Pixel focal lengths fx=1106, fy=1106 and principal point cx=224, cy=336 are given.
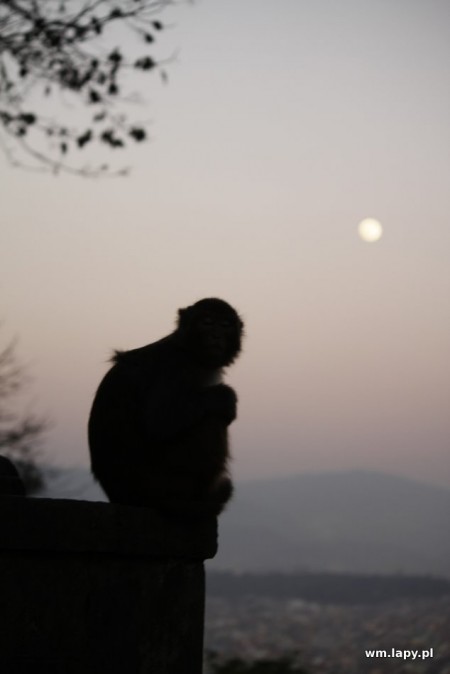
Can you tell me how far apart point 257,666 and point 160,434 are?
3.52 metres

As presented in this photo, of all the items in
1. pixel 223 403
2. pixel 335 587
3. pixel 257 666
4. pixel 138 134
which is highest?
pixel 138 134

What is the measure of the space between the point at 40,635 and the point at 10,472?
0.90 m

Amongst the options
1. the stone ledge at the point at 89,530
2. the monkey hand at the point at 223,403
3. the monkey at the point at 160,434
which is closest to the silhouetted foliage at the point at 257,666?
the monkey at the point at 160,434

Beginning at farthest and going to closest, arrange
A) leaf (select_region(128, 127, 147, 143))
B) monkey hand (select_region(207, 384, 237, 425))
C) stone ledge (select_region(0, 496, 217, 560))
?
leaf (select_region(128, 127, 147, 143)) → monkey hand (select_region(207, 384, 237, 425)) → stone ledge (select_region(0, 496, 217, 560))

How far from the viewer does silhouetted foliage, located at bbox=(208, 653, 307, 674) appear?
8.30 metres

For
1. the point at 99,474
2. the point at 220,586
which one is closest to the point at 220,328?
the point at 99,474

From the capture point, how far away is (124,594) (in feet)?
14.9

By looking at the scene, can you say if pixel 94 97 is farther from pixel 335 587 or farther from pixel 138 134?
pixel 335 587

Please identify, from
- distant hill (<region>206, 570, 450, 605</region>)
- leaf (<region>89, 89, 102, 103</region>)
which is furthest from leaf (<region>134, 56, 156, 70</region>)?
distant hill (<region>206, 570, 450, 605</region>)

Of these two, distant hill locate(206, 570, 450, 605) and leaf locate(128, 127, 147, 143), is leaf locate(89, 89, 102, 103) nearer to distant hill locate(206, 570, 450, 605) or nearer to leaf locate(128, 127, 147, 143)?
leaf locate(128, 127, 147, 143)

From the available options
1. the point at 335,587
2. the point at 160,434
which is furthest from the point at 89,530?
the point at 335,587

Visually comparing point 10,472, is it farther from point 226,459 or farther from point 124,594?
point 226,459

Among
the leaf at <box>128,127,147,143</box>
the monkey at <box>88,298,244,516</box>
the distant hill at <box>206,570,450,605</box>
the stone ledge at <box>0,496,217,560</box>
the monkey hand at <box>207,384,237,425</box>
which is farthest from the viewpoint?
the distant hill at <box>206,570,450,605</box>

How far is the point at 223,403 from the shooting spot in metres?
5.84
